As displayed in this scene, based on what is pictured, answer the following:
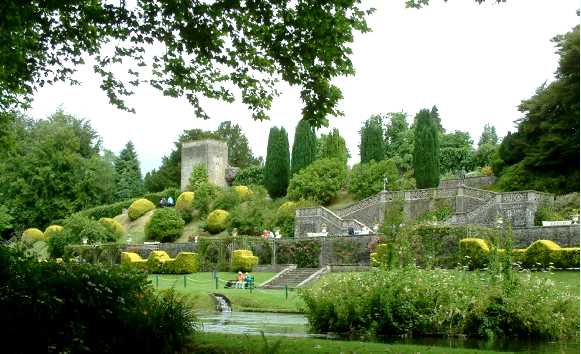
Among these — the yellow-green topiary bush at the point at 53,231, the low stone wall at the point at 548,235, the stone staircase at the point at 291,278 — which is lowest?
the stone staircase at the point at 291,278

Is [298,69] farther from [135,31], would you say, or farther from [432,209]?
[432,209]

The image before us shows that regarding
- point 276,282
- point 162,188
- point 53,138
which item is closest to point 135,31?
point 276,282

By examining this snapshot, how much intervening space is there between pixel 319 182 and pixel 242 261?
659 inches

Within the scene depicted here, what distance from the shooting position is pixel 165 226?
51.1 metres

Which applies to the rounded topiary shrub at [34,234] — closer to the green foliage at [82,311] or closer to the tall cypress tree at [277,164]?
the tall cypress tree at [277,164]

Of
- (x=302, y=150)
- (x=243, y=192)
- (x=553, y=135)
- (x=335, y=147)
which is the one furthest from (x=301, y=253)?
(x=335, y=147)

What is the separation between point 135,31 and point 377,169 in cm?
3950


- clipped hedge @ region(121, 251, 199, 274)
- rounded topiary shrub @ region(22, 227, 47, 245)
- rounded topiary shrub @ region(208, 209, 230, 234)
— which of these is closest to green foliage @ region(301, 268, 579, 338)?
clipped hedge @ region(121, 251, 199, 274)

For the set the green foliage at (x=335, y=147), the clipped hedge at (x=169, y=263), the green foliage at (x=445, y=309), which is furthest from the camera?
the green foliage at (x=335, y=147)

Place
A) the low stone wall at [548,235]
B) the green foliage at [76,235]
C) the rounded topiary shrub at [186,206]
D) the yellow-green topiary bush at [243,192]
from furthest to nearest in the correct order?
the rounded topiary shrub at [186,206]
the yellow-green topiary bush at [243,192]
the green foliage at [76,235]
the low stone wall at [548,235]

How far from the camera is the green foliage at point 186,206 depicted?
56031 millimetres

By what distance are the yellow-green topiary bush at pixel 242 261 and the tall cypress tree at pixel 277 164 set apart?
22103 millimetres

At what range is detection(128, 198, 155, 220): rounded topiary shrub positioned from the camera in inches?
2393

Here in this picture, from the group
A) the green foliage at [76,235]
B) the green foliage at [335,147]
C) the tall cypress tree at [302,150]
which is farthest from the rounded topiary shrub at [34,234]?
the green foliage at [335,147]
